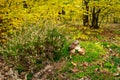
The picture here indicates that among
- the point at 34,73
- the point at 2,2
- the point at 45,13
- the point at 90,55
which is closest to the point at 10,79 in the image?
the point at 34,73

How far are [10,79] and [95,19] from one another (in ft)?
39.4

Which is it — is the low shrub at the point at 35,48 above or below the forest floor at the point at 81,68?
above

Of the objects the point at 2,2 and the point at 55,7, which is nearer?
the point at 2,2

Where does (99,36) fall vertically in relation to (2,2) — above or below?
below

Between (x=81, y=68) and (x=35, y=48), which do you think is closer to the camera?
(x=81, y=68)

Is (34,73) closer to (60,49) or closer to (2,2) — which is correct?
(60,49)

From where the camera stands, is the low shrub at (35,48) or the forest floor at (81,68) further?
the low shrub at (35,48)

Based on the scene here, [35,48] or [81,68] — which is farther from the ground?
[35,48]

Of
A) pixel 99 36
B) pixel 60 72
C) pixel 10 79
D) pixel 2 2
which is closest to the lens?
pixel 10 79

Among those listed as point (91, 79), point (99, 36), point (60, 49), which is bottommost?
point (99, 36)

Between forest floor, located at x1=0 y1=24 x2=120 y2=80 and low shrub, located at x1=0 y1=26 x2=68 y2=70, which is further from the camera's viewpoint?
low shrub, located at x1=0 y1=26 x2=68 y2=70

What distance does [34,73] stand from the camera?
6512 millimetres

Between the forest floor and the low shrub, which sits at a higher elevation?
the low shrub

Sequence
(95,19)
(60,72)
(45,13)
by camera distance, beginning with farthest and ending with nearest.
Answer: (95,19)
(45,13)
(60,72)
